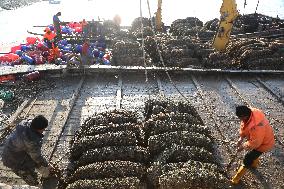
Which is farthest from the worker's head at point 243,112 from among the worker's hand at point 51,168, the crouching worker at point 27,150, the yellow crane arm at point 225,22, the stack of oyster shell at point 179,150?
the yellow crane arm at point 225,22

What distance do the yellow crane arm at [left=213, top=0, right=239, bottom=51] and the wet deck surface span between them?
270 cm

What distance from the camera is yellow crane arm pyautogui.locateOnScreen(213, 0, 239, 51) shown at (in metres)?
15.0

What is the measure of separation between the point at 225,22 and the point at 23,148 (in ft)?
39.0

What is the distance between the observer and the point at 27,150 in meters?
7.17

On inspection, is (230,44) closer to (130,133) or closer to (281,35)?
(281,35)

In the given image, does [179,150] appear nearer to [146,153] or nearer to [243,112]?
[146,153]

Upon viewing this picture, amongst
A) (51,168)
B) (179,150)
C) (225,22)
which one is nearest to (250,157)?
(179,150)

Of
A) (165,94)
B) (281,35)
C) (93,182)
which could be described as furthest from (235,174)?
(281,35)

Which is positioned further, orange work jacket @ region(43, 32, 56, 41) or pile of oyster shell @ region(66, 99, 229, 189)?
orange work jacket @ region(43, 32, 56, 41)

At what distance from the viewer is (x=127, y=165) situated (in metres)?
7.38

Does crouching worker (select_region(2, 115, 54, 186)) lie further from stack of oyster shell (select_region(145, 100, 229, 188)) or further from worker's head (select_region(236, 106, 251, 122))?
worker's head (select_region(236, 106, 251, 122))

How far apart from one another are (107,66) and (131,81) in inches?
59.0

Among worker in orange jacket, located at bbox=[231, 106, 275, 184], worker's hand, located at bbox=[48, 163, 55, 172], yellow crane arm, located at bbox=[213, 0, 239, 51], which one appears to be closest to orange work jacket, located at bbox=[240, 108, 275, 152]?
worker in orange jacket, located at bbox=[231, 106, 275, 184]

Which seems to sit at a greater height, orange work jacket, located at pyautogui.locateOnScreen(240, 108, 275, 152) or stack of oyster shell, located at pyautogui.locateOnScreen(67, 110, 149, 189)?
orange work jacket, located at pyautogui.locateOnScreen(240, 108, 275, 152)
